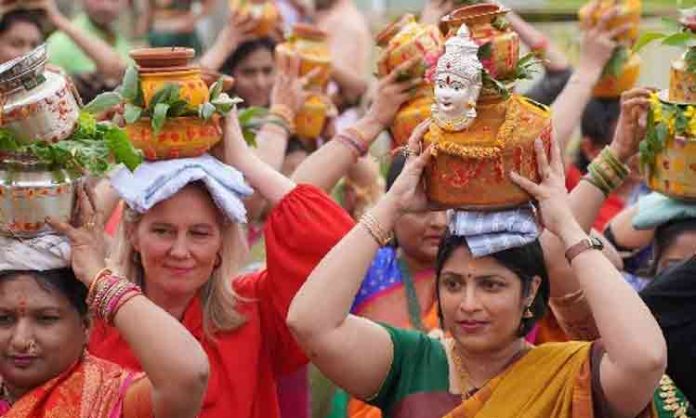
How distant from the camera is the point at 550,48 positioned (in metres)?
8.52

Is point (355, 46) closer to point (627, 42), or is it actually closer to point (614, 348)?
point (627, 42)

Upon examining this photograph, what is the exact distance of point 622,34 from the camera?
702 cm

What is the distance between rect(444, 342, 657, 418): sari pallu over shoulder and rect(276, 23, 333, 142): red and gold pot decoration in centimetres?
274

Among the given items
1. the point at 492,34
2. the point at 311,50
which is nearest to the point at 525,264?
the point at 492,34

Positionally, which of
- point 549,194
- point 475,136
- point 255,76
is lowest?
point 255,76

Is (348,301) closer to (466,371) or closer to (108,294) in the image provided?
(466,371)

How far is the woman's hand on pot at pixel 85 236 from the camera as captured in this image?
459 cm

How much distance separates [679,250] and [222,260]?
151 cm

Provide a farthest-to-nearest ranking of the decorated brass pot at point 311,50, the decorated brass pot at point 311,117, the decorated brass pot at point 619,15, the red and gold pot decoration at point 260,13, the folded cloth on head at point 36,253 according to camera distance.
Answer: the red and gold pot decoration at point 260,13 → the decorated brass pot at point 311,50 → the decorated brass pot at point 311,117 → the decorated brass pot at point 619,15 → the folded cloth on head at point 36,253

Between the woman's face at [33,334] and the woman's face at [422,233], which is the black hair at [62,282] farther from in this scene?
the woman's face at [422,233]

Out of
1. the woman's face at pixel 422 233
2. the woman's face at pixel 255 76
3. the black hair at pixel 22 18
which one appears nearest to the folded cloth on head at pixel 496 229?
the woman's face at pixel 422 233

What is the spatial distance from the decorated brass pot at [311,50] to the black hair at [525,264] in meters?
2.66

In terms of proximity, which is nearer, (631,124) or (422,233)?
(631,124)

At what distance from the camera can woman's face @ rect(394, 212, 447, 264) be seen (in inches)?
244
